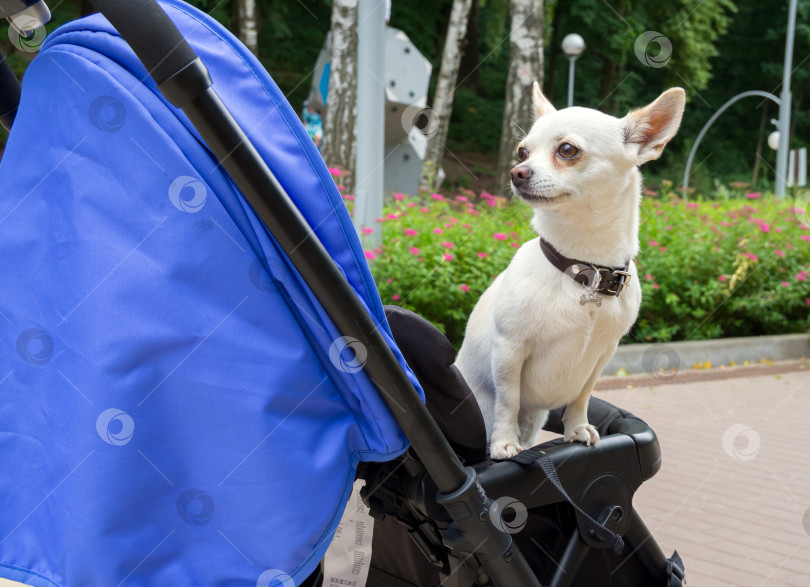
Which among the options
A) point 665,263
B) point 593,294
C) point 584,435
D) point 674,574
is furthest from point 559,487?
point 665,263

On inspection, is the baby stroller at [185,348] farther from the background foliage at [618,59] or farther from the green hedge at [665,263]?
the background foliage at [618,59]

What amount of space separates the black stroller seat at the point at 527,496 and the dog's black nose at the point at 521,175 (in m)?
0.41

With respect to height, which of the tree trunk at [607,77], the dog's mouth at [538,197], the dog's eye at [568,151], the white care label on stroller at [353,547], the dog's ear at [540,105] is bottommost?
the tree trunk at [607,77]

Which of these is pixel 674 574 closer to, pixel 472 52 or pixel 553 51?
pixel 472 52

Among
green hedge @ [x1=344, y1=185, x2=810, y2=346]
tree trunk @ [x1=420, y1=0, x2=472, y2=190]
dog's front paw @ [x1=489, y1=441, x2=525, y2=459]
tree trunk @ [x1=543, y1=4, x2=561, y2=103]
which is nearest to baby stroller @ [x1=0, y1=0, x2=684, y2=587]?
dog's front paw @ [x1=489, y1=441, x2=525, y2=459]

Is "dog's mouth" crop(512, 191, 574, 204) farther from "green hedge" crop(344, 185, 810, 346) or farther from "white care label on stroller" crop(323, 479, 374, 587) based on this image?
"green hedge" crop(344, 185, 810, 346)

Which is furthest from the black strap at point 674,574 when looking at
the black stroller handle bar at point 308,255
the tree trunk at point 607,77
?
the tree trunk at point 607,77

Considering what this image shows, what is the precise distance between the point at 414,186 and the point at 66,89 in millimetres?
14863

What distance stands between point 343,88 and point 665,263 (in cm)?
408

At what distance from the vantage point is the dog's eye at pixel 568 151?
1904 millimetres

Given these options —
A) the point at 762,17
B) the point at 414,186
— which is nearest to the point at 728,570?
the point at 414,186

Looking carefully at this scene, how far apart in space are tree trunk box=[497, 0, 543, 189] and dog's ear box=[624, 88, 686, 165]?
24.8ft

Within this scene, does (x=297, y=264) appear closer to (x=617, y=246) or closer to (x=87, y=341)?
(x=87, y=341)

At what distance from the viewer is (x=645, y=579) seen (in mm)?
2182
